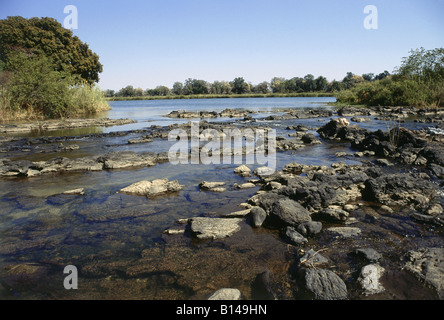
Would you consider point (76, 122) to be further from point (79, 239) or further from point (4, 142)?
point (79, 239)

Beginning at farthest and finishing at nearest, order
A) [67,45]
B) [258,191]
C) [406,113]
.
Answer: [67,45], [406,113], [258,191]

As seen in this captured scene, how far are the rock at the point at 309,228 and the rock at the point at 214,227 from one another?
121 cm

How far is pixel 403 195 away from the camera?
6254 millimetres

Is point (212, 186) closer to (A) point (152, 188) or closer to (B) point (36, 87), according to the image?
(A) point (152, 188)

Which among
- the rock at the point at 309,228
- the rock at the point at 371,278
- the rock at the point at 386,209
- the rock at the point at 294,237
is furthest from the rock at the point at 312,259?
the rock at the point at 386,209

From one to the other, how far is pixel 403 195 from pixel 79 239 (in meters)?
7.22

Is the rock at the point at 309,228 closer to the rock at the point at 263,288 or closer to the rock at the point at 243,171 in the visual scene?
the rock at the point at 263,288

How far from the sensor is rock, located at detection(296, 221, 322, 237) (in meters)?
4.84

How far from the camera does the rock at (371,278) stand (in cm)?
338

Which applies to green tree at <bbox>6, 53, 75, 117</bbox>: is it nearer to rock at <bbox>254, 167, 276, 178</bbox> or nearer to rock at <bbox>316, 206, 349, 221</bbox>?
rock at <bbox>254, 167, 276, 178</bbox>

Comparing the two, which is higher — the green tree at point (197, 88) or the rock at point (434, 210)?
the green tree at point (197, 88)

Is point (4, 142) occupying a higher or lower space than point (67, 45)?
lower
